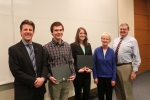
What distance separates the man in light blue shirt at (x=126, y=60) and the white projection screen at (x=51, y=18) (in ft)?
3.53

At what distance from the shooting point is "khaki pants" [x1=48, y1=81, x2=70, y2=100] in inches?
86.3

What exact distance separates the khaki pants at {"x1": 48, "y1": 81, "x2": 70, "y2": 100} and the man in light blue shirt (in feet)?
3.33

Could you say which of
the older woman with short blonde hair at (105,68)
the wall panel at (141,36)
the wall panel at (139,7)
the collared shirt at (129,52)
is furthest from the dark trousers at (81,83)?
the wall panel at (139,7)

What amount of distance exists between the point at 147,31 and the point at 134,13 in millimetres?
1243

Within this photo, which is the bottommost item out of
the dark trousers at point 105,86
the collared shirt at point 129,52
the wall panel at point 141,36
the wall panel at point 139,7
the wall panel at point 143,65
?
the wall panel at point 143,65

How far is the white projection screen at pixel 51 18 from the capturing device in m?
2.29

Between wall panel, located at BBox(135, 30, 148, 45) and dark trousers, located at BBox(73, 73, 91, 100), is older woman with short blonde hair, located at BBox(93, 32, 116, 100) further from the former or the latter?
wall panel, located at BBox(135, 30, 148, 45)

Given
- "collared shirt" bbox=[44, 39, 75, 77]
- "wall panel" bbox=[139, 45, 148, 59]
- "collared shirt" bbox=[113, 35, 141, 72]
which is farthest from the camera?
"wall panel" bbox=[139, 45, 148, 59]

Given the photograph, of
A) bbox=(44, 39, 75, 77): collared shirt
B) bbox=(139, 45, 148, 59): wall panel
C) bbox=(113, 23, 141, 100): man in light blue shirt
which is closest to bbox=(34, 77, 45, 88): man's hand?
bbox=(44, 39, 75, 77): collared shirt

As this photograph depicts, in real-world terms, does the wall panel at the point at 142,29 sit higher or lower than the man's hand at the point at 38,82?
higher

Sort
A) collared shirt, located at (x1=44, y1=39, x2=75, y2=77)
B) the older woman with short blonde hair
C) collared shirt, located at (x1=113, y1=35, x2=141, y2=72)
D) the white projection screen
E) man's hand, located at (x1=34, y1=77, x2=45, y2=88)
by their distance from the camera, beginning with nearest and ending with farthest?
man's hand, located at (x1=34, y1=77, x2=45, y2=88) < collared shirt, located at (x1=44, y1=39, x2=75, y2=77) < the white projection screen < the older woman with short blonde hair < collared shirt, located at (x1=113, y1=35, x2=141, y2=72)

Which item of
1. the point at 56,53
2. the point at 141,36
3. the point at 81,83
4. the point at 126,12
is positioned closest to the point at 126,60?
the point at 81,83

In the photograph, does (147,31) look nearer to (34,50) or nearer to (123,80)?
(123,80)

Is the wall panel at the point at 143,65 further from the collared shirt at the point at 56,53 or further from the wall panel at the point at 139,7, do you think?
the collared shirt at the point at 56,53
